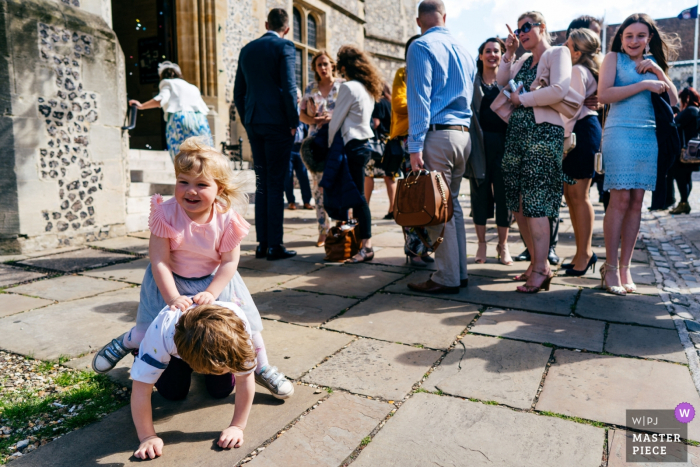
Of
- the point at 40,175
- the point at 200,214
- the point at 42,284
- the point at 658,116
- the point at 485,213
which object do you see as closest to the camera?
the point at 200,214

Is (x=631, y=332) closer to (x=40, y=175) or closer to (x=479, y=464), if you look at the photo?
(x=479, y=464)

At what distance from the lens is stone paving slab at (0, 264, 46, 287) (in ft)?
13.3

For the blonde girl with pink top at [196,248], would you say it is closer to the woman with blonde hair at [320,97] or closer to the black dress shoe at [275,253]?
the black dress shoe at [275,253]

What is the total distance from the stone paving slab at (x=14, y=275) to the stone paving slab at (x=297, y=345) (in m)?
2.24

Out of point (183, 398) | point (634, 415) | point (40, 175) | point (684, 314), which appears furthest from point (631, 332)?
point (40, 175)

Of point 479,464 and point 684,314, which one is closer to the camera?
point 479,464

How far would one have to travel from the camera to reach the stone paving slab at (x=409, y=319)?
2887 mm

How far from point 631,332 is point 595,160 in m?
A: 1.75

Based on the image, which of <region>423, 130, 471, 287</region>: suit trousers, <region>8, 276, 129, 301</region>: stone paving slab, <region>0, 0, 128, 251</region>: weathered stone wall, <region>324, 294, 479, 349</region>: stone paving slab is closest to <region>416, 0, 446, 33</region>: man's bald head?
<region>423, 130, 471, 287</region>: suit trousers

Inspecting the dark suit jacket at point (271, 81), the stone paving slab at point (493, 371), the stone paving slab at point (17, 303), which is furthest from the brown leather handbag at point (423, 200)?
the stone paving slab at point (17, 303)

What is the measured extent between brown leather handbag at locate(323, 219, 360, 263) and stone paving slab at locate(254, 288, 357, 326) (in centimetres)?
102

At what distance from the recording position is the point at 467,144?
3.64 metres

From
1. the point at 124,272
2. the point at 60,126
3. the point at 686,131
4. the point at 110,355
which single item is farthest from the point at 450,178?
the point at 686,131

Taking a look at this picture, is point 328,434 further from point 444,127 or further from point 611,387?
point 444,127
